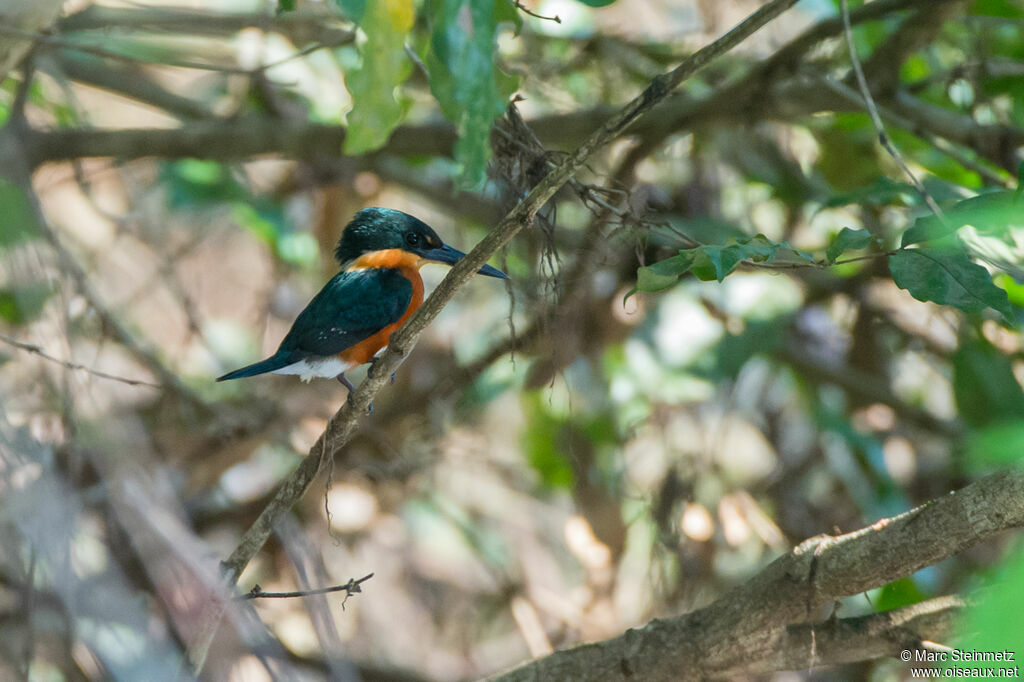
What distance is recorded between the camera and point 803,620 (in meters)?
2.37

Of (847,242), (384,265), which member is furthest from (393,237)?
(847,242)

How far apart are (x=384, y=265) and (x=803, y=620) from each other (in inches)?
69.3

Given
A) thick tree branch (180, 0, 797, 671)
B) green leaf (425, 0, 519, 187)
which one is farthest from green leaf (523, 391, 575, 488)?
green leaf (425, 0, 519, 187)

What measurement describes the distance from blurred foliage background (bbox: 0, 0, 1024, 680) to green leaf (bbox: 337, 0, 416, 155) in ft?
2.30

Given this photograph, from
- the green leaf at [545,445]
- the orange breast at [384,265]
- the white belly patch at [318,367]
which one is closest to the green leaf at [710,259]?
the orange breast at [384,265]

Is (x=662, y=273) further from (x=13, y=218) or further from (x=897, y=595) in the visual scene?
(x=13, y=218)

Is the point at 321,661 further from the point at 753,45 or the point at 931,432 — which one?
the point at 753,45

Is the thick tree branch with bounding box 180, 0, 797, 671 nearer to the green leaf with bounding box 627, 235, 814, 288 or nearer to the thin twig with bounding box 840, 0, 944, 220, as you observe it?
the green leaf with bounding box 627, 235, 814, 288

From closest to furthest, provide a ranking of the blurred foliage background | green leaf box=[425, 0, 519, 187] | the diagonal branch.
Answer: green leaf box=[425, 0, 519, 187], the diagonal branch, the blurred foliage background

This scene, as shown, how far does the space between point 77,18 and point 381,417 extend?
7.59 ft

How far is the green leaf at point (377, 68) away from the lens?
4.94 ft

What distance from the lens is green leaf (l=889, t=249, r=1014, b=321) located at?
180 cm

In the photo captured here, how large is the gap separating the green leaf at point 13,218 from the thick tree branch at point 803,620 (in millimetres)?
1987

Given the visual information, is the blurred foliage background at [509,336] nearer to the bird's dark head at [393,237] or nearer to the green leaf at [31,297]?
the green leaf at [31,297]
